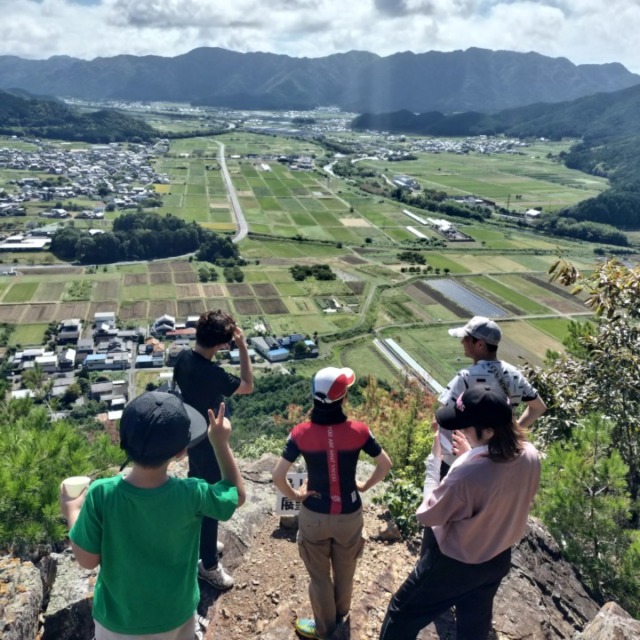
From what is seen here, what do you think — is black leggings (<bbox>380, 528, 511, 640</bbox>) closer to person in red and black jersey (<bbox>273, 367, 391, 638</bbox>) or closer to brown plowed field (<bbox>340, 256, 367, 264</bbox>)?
person in red and black jersey (<bbox>273, 367, 391, 638</bbox>)

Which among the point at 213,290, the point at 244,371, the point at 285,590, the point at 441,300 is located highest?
the point at 244,371

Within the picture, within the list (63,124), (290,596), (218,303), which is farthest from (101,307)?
(63,124)

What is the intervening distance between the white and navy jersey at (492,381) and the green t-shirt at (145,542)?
6.58 ft

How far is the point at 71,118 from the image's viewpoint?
531 ft

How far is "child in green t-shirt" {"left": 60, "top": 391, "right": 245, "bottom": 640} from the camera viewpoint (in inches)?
112

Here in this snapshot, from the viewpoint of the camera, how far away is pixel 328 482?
4055 mm

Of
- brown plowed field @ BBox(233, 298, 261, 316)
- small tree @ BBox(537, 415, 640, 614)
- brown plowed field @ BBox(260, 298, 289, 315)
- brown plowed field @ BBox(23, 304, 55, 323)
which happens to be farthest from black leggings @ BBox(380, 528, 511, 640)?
brown plowed field @ BBox(23, 304, 55, 323)

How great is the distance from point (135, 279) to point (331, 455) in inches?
2029

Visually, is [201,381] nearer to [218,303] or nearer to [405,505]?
[405,505]

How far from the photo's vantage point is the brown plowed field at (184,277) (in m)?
52.3

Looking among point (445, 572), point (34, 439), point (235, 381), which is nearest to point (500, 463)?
point (445, 572)

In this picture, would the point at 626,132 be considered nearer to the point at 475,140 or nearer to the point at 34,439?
the point at 475,140

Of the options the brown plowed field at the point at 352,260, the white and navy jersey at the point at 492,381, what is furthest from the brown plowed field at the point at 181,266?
the white and navy jersey at the point at 492,381

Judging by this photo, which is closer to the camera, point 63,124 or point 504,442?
point 504,442
